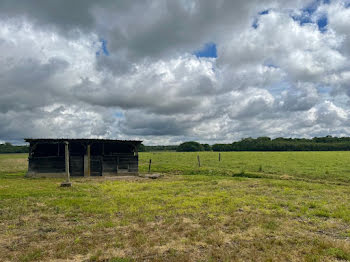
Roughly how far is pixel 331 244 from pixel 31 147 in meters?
23.0

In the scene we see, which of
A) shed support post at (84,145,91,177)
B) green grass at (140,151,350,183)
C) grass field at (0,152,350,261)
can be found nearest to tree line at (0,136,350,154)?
green grass at (140,151,350,183)

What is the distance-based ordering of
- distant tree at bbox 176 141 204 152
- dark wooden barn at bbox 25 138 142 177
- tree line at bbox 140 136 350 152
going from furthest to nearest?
distant tree at bbox 176 141 204 152 → tree line at bbox 140 136 350 152 → dark wooden barn at bbox 25 138 142 177

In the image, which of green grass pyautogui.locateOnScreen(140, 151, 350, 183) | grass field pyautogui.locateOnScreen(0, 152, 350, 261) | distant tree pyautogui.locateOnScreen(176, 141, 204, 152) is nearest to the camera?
grass field pyautogui.locateOnScreen(0, 152, 350, 261)

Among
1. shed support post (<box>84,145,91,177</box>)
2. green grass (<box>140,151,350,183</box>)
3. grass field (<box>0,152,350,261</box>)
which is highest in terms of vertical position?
shed support post (<box>84,145,91,177</box>)

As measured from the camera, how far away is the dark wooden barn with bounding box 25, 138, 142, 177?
22.1 m

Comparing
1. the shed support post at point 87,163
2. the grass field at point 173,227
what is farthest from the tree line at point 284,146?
the grass field at point 173,227

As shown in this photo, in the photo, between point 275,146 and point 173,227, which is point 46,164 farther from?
point 275,146

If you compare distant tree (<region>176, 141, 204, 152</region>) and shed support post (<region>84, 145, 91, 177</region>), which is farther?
distant tree (<region>176, 141, 204, 152</region>)

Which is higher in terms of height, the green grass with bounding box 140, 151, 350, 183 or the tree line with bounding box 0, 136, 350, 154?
the tree line with bounding box 0, 136, 350, 154

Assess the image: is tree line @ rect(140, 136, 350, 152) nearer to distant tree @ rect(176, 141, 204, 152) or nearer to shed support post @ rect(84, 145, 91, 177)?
distant tree @ rect(176, 141, 204, 152)

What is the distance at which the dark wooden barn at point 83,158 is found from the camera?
22.1m

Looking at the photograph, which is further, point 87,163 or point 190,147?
point 190,147

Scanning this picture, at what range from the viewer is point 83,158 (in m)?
22.9

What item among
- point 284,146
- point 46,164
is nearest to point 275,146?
point 284,146
